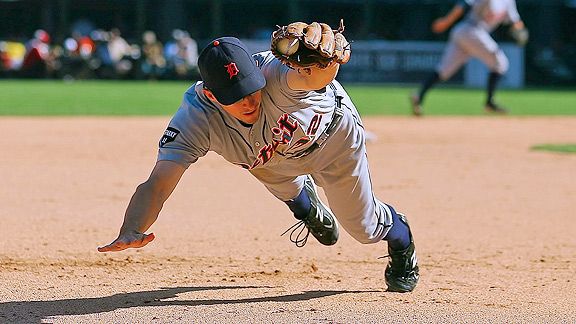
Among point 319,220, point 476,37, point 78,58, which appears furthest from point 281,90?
point 78,58

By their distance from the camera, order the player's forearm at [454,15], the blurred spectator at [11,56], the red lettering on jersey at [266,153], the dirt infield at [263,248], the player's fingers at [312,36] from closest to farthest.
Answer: the player's fingers at [312,36], the red lettering on jersey at [266,153], the dirt infield at [263,248], the player's forearm at [454,15], the blurred spectator at [11,56]

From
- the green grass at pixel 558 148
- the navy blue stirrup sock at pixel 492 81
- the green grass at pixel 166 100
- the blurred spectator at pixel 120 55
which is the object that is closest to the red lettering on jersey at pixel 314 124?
the green grass at pixel 558 148

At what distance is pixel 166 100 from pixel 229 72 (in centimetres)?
1692

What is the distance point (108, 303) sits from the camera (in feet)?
16.1

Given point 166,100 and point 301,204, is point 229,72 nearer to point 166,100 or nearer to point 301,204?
point 301,204

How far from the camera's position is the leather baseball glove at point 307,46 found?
4117mm

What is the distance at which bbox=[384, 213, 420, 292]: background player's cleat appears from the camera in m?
5.29

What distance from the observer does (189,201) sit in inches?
329

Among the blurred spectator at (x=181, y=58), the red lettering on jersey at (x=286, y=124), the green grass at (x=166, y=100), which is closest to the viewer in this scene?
the red lettering on jersey at (x=286, y=124)

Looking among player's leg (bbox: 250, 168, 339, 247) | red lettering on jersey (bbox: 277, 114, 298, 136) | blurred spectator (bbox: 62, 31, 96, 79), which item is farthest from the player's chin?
blurred spectator (bbox: 62, 31, 96, 79)

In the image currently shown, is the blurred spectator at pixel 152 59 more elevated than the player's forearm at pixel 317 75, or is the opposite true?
the player's forearm at pixel 317 75

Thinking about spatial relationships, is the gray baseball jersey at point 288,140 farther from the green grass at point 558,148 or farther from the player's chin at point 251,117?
the green grass at point 558,148

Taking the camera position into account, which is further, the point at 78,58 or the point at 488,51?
the point at 78,58

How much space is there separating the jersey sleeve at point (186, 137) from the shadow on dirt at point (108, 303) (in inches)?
31.4
